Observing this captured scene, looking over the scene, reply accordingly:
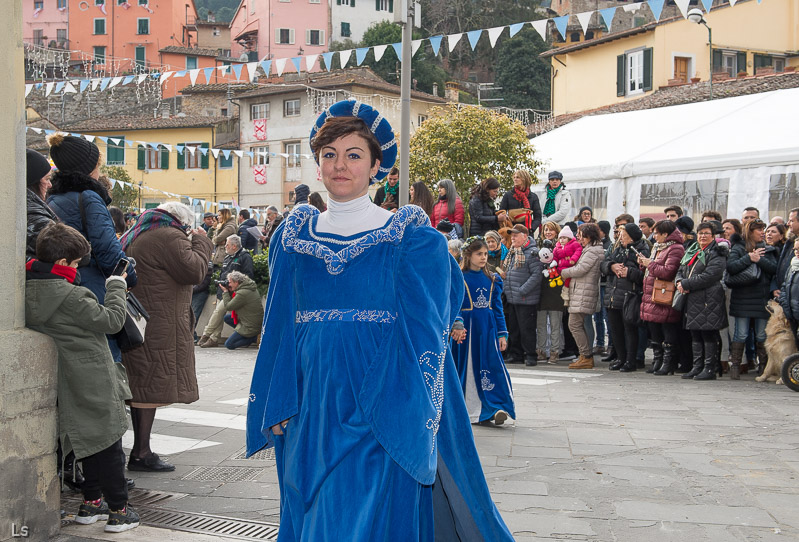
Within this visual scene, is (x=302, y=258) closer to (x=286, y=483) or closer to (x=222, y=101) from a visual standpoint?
A: (x=286, y=483)

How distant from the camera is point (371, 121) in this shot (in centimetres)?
375

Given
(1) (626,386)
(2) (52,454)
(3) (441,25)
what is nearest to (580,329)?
(1) (626,386)

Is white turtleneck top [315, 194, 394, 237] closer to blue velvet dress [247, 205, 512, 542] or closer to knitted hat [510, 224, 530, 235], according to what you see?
blue velvet dress [247, 205, 512, 542]

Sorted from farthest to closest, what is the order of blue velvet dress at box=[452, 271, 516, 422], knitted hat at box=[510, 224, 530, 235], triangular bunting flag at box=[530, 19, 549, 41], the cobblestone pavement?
triangular bunting flag at box=[530, 19, 549, 41] → knitted hat at box=[510, 224, 530, 235] → blue velvet dress at box=[452, 271, 516, 422] → the cobblestone pavement

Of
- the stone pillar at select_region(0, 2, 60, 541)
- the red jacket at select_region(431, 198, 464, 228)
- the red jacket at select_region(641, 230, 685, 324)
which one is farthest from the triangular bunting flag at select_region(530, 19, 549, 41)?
the stone pillar at select_region(0, 2, 60, 541)

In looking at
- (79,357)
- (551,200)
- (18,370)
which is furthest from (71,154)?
(551,200)

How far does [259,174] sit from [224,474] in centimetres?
4359

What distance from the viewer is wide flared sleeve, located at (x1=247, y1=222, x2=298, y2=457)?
3.46 m

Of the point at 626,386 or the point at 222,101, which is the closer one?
the point at 626,386

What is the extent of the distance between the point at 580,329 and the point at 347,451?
9784 millimetres

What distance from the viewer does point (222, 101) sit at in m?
54.4

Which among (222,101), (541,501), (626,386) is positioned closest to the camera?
(541,501)

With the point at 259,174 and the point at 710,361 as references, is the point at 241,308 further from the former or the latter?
the point at 259,174

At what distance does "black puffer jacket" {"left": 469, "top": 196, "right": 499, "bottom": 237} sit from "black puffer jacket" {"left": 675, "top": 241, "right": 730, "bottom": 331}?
3210 millimetres
